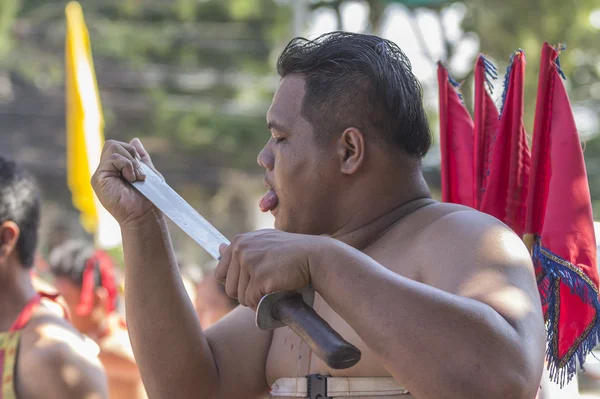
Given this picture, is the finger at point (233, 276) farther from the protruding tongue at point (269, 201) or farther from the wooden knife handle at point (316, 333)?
the protruding tongue at point (269, 201)

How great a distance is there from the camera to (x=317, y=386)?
2064 millimetres

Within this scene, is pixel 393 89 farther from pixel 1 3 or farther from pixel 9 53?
pixel 9 53

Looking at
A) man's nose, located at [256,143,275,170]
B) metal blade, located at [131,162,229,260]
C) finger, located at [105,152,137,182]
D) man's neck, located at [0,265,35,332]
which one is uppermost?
man's nose, located at [256,143,275,170]

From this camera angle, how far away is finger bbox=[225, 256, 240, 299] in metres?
1.76

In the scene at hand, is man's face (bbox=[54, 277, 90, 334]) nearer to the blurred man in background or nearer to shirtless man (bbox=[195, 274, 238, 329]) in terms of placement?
the blurred man in background

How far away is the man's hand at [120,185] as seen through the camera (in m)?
2.33

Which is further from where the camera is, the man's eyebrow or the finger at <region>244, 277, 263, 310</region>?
the man's eyebrow

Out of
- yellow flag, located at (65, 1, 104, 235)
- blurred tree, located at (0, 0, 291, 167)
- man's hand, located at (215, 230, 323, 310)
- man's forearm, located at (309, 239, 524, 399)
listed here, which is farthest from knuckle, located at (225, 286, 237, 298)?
blurred tree, located at (0, 0, 291, 167)

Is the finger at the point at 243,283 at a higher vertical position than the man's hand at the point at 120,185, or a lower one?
lower

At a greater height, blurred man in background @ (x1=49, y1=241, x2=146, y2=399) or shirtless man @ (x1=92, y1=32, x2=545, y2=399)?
shirtless man @ (x1=92, y1=32, x2=545, y2=399)

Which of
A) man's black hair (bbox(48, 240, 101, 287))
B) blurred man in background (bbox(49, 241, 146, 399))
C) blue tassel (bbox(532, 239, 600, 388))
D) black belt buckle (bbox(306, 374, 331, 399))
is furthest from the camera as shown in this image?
man's black hair (bbox(48, 240, 101, 287))

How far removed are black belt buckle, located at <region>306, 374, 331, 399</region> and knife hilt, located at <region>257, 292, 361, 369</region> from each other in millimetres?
412

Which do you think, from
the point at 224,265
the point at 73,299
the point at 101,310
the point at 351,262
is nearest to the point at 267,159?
the point at 224,265

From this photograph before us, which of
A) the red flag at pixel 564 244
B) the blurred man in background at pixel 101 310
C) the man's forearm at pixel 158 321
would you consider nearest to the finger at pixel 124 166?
the man's forearm at pixel 158 321
